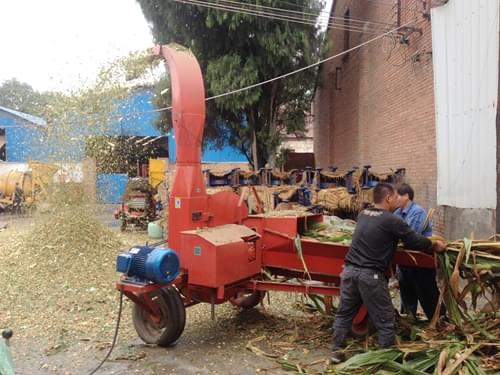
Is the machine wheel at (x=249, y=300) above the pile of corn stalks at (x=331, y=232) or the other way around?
the other way around

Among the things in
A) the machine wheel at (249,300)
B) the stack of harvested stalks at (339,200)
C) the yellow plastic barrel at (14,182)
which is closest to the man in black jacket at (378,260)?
the machine wheel at (249,300)

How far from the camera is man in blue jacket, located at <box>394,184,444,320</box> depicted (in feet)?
15.8

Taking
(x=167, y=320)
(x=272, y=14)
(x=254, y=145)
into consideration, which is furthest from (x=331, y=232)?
(x=254, y=145)

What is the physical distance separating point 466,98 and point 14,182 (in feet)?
58.4

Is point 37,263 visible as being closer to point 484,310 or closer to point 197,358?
point 197,358

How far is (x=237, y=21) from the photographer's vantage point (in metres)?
12.8

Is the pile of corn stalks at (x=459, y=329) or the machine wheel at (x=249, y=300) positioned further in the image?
the machine wheel at (x=249, y=300)

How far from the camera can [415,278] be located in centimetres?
488

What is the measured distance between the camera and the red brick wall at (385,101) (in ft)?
28.0

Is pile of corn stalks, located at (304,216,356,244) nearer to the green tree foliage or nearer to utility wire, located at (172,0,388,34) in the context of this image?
utility wire, located at (172,0,388,34)

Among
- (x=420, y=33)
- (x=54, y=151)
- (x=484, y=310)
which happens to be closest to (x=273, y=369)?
(x=484, y=310)

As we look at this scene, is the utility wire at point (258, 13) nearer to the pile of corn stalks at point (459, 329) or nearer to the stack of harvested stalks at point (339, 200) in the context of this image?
the stack of harvested stalks at point (339, 200)

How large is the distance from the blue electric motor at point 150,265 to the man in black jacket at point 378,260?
157 centimetres

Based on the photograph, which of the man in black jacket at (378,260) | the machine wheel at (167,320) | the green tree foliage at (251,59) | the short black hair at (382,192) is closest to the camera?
the man in black jacket at (378,260)
